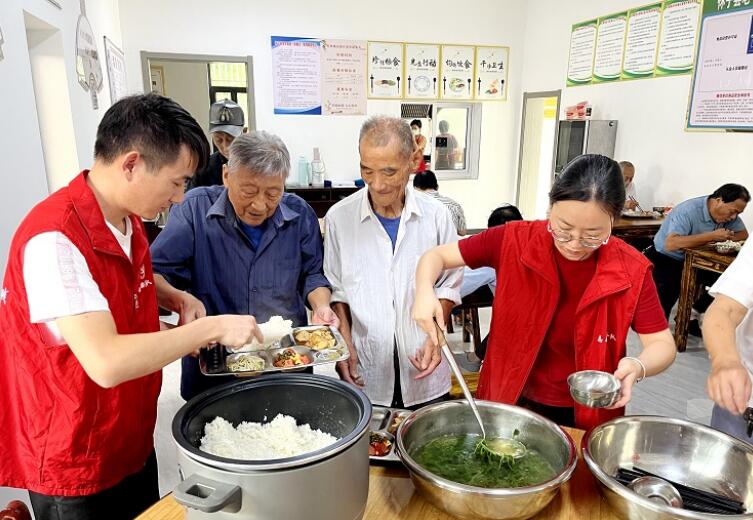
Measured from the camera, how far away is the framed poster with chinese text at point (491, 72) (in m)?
7.11

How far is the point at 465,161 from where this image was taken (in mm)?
7453

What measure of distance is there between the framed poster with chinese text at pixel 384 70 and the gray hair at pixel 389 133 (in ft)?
17.4

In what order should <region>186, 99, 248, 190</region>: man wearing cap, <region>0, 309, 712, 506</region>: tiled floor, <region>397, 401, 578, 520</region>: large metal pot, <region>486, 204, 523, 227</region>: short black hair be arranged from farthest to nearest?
<region>186, 99, 248, 190</region>: man wearing cap → <region>486, 204, 523, 227</region>: short black hair → <region>0, 309, 712, 506</region>: tiled floor → <region>397, 401, 578, 520</region>: large metal pot

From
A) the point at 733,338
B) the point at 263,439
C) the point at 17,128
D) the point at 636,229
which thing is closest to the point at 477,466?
the point at 263,439

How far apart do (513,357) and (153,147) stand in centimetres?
117

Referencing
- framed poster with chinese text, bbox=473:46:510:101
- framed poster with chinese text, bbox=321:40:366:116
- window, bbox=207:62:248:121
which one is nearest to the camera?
framed poster with chinese text, bbox=321:40:366:116

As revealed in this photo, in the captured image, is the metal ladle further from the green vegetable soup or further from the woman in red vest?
the woman in red vest

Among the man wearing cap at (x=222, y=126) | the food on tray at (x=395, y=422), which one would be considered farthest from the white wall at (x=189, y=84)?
the food on tray at (x=395, y=422)

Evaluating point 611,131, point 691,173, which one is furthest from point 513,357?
point 611,131

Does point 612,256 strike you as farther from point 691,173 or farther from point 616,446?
point 691,173

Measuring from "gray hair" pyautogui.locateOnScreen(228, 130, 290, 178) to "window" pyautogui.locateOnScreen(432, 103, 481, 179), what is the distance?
580 cm

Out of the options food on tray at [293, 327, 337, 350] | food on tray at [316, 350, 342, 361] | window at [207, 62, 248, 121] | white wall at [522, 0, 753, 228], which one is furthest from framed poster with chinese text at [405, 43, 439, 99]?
food on tray at [316, 350, 342, 361]

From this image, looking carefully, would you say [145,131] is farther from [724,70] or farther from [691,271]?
[724,70]

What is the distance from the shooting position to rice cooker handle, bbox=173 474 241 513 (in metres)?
0.78
